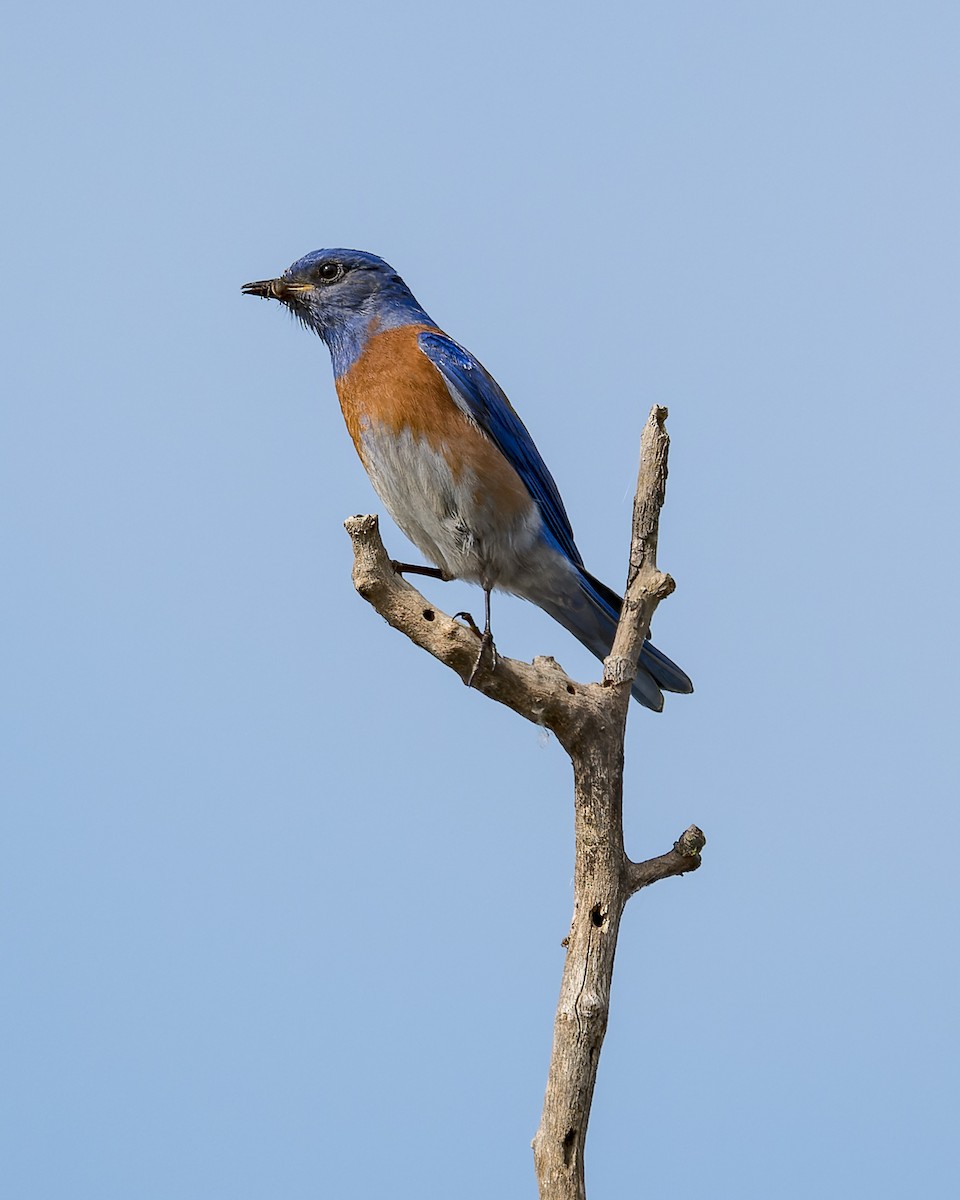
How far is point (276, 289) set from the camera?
Result: 184 inches

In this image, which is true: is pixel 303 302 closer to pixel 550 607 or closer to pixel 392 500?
pixel 392 500

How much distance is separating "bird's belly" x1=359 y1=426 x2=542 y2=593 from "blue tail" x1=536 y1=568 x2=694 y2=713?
222mm

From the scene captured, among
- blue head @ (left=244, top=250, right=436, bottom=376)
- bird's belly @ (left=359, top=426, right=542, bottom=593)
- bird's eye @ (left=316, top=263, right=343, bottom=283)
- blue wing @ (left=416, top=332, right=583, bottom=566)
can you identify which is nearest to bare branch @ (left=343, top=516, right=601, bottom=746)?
bird's belly @ (left=359, top=426, right=542, bottom=593)

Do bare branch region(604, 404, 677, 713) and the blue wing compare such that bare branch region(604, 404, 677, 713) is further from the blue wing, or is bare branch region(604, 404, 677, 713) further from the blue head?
the blue head

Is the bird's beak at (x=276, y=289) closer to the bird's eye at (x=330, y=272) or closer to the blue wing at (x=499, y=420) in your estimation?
the bird's eye at (x=330, y=272)

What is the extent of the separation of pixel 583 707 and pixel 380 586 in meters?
0.72

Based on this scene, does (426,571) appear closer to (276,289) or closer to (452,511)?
(452,511)

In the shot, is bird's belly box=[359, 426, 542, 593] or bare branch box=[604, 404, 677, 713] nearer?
bare branch box=[604, 404, 677, 713]

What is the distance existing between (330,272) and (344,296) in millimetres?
116

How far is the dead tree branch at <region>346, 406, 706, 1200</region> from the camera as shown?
149 inches

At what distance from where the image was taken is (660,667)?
14.5 ft

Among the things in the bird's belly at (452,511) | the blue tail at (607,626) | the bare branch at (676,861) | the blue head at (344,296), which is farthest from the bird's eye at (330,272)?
the bare branch at (676,861)

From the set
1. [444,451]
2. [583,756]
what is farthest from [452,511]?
[583,756]

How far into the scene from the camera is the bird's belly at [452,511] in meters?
4.17
